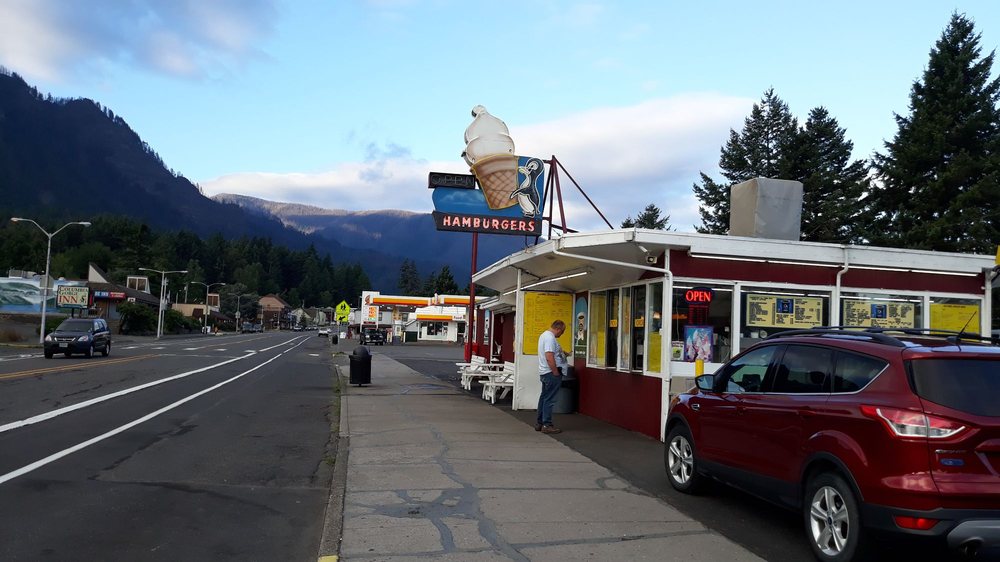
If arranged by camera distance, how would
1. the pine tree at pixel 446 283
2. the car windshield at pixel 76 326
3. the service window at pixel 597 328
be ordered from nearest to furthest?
Answer: the service window at pixel 597 328 < the car windshield at pixel 76 326 < the pine tree at pixel 446 283

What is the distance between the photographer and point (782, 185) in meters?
12.5

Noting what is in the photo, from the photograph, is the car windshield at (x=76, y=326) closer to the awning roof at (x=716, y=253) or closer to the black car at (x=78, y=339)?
the black car at (x=78, y=339)

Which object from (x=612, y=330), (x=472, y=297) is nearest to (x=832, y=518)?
(x=612, y=330)

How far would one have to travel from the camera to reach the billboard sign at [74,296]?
6844cm

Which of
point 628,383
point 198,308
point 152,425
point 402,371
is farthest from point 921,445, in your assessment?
point 198,308

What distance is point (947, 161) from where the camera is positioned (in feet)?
117

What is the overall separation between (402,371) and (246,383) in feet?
26.0

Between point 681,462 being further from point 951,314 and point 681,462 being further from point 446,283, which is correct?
point 446,283

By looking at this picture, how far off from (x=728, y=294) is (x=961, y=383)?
652cm

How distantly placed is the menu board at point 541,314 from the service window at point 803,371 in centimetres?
897

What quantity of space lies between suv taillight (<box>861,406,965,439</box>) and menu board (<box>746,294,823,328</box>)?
6651 mm

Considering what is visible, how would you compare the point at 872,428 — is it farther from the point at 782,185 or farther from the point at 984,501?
the point at 782,185

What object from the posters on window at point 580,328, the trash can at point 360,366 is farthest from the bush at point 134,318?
the posters on window at point 580,328

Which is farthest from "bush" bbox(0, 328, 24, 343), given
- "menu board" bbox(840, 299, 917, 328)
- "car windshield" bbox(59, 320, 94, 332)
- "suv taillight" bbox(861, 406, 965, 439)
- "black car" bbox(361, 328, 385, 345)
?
"suv taillight" bbox(861, 406, 965, 439)
